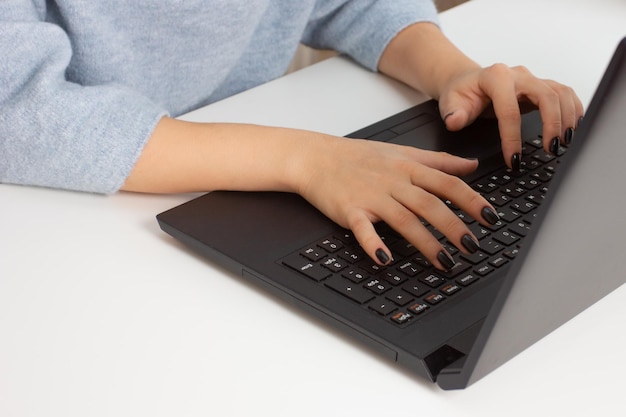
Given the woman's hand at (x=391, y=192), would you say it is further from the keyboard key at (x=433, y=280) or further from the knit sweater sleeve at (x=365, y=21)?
the knit sweater sleeve at (x=365, y=21)

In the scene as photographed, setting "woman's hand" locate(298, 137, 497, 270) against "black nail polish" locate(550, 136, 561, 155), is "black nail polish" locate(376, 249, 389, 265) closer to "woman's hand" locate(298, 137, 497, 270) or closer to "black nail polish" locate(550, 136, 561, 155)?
"woman's hand" locate(298, 137, 497, 270)

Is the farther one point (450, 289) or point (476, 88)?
point (476, 88)

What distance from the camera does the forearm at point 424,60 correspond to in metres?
0.91

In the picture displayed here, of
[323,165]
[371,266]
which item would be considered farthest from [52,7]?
[371,266]

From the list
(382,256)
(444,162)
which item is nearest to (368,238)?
(382,256)

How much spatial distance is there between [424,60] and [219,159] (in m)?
0.30

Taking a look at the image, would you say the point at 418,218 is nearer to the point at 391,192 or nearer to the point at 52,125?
the point at 391,192

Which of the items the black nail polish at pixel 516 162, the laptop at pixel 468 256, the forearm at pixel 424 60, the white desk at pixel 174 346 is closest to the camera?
the laptop at pixel 468 256

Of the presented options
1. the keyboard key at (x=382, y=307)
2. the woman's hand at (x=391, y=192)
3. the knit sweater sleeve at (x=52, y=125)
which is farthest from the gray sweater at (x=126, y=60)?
the keyboard key at (x=382, y=307)

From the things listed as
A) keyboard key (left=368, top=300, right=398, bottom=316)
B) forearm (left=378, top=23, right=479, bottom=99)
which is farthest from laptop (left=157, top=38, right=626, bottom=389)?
forearm (left=378, top=23, right=479, bottom=99)

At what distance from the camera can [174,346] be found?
57 centimetres

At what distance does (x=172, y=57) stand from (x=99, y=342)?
414 millimetres

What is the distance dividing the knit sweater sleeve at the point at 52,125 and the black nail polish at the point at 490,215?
274 mm

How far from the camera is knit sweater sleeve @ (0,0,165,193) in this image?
0.72 m
